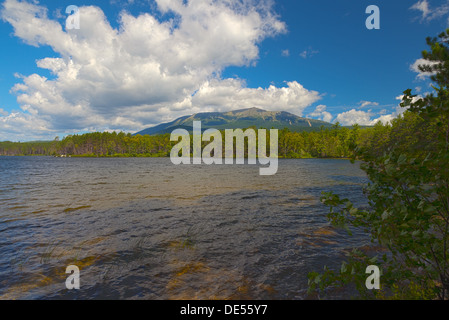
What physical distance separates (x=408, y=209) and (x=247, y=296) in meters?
5.76

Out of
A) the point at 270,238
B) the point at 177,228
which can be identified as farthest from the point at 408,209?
the point at 177,228

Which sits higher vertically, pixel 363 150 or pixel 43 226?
pixel 363 150

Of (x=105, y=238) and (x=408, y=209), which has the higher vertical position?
(x=408, y=209)
